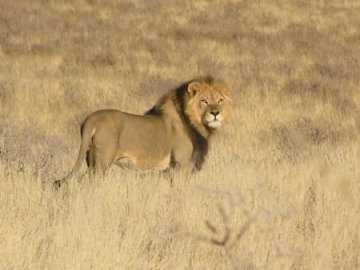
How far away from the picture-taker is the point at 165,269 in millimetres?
5195

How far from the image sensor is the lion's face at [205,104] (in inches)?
316

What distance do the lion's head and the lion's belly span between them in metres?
0.54

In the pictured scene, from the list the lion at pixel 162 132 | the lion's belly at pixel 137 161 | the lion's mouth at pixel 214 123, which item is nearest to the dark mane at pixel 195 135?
the lion at pixel 162 132

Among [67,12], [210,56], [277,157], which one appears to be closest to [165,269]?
[277,157]

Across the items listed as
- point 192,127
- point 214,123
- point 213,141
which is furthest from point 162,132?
point 213,141

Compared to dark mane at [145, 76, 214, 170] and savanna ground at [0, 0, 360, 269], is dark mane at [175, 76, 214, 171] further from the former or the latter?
savanna ground at [0, 0, 360, 269]

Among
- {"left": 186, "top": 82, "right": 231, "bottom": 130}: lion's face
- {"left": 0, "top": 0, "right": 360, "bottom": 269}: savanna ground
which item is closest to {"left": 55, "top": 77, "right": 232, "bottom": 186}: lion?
{"left": 186, "top": 82, "right": 231, "bottom": 130}: lion's face

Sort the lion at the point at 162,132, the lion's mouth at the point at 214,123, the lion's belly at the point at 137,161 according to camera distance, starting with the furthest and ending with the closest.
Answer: the lion's mouth at the point at 214,123 → the lion's belly at the point at 137,161 → the lion at the point at 162,132

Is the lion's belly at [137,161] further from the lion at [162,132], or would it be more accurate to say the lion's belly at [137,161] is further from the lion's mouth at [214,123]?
the lion's mouth at [214,123]

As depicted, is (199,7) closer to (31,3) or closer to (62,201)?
(31,3)

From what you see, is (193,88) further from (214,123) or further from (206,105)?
(214,123)

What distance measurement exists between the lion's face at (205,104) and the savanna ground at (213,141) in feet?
1.39

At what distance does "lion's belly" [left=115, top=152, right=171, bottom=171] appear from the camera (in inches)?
297

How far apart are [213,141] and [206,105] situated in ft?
6.25
